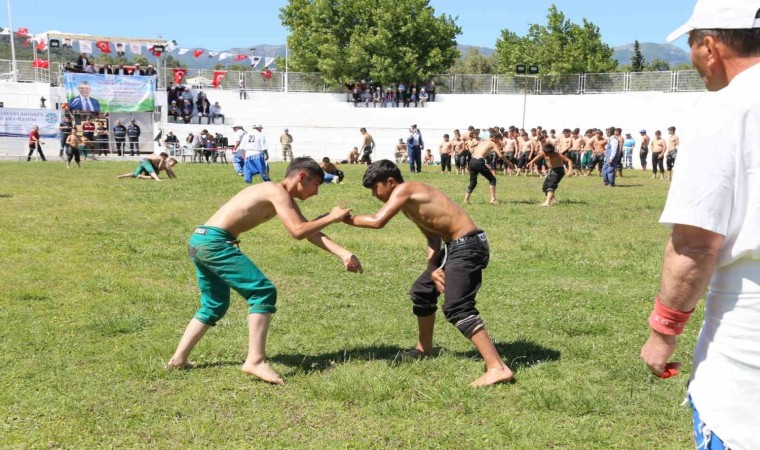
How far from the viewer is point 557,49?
173 ft

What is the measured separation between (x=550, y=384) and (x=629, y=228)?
354 inches

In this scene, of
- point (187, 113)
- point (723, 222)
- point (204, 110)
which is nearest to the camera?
point (723, 222)

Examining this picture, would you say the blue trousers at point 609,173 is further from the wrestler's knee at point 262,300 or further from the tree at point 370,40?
the tree at point 370,40

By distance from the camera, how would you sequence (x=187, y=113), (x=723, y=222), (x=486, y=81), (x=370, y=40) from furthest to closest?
(x=370, y=40) → (x=486, y=81) → (x=187, y=113) → (x=723, y=222)

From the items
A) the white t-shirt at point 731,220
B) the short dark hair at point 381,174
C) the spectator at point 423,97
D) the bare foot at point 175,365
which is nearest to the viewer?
the white t-shirt at point 731,220

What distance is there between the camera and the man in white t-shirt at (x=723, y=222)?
1925 millimetres

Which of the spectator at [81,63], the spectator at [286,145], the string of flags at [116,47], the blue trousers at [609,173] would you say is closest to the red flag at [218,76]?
the string of flags at [116,47]

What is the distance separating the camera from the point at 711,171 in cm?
192

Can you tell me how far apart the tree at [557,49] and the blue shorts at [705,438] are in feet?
168

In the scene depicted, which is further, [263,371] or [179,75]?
[179,75]

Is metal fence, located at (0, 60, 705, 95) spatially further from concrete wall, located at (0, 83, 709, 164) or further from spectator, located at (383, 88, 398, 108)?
spectator, located at (383, 88, 398, 108)

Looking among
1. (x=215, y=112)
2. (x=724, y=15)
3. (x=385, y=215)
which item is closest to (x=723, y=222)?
(x=724, y=15)

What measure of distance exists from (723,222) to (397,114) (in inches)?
1717

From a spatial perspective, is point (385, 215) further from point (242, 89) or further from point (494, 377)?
point (242, 89)
